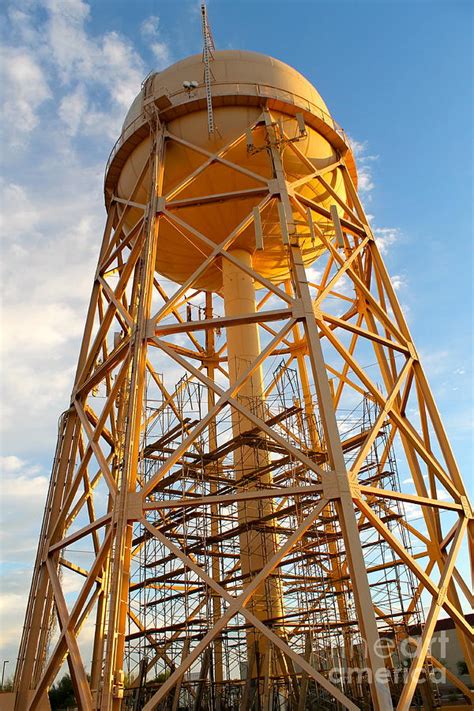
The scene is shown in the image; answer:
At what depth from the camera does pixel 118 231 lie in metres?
17.6

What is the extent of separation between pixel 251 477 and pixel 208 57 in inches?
457

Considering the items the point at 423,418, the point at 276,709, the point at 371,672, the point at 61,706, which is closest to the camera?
the point at 371,672

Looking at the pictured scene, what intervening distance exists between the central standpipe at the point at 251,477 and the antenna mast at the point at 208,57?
13.5 ft

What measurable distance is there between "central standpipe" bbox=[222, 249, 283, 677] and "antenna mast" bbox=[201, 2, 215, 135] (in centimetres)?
412

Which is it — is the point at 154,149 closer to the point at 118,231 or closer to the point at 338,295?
the point at 118,231

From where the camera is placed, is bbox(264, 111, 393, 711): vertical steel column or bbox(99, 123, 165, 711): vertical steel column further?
bbox(99, 123, 165, 711): vertical steel column

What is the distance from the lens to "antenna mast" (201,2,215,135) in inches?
639

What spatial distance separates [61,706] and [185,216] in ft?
147

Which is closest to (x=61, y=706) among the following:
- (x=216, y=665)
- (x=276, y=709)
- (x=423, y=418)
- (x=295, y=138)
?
(x=216, y=665)

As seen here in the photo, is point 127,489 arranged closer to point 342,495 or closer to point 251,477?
point 342,495

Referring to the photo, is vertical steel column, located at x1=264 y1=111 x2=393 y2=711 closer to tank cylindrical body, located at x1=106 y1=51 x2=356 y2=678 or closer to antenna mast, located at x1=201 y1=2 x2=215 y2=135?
tank cylindrical body, located at x1=106 y1=51 x2=356 y2=678

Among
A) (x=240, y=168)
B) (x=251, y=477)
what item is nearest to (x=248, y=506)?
(x=251, y=477)

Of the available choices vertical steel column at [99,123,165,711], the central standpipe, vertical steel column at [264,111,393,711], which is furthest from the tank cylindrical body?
vertical steel column at [264,111,393,711]

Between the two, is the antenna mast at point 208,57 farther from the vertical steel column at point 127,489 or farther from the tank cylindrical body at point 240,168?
the vertical steel column at point 127,489
